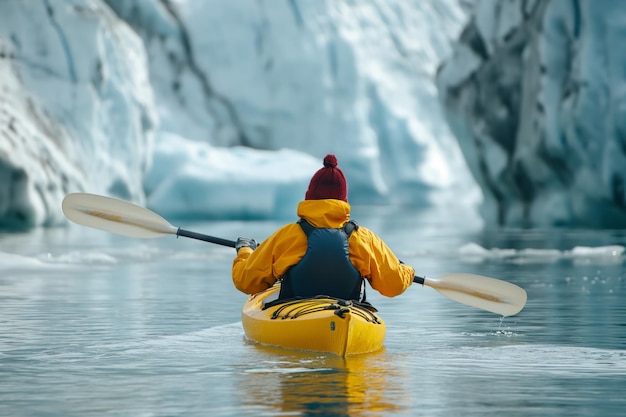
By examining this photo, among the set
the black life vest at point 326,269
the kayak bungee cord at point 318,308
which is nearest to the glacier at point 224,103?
the kayak bungee cord at point 318,308

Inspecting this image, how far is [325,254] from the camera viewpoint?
19.2 feet

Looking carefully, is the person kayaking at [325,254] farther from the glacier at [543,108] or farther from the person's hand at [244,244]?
the glacier at [543,108]

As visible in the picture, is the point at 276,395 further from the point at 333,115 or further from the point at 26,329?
the point at 333,115

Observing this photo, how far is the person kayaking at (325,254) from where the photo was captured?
585 centimetres

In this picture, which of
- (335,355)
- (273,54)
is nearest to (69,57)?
(273,54)

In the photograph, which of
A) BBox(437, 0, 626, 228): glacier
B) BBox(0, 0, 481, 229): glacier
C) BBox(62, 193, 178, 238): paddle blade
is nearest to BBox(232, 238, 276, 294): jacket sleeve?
BBox(62, 193, 178, 238): paddle blade

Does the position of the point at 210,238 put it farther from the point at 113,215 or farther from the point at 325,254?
the point at 325,254

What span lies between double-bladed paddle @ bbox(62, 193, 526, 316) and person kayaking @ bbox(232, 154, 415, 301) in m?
0.87

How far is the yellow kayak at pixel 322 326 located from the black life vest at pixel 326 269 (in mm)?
66

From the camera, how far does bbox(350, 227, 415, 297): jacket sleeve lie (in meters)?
5.90

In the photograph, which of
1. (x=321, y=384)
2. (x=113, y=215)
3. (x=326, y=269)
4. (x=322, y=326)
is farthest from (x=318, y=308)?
(x=113, y=215)

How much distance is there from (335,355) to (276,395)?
117 centimetres

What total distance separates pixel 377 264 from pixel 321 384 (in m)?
1.14

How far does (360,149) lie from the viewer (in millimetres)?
40062
